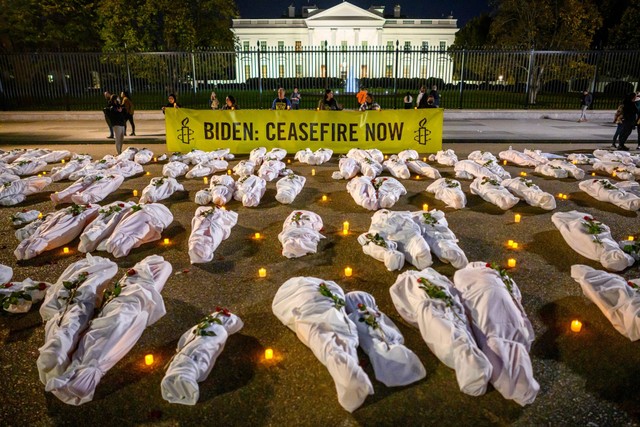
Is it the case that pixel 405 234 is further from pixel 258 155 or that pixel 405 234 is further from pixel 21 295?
pixel 258 155

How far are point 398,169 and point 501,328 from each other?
5.90 m

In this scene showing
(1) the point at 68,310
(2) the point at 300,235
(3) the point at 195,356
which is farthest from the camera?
(2) the point at 300,235

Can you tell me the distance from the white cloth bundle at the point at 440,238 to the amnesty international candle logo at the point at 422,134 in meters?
5.76

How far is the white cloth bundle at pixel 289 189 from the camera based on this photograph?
7566mm

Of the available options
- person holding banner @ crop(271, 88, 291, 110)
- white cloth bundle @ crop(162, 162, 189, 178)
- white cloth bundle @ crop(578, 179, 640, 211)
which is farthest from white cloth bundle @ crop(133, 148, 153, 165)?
white cloth bundle @ crop(578, 179, 640, 211)

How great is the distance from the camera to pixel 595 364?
3566 mm

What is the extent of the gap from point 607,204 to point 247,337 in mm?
6744

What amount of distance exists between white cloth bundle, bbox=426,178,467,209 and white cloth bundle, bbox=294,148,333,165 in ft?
10.9

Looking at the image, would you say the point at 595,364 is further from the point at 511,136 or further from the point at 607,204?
the point at 511,136

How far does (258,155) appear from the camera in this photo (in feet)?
34.1

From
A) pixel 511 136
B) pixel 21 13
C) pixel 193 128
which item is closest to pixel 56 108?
pixel 21 13

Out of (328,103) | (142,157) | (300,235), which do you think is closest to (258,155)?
(142,157)

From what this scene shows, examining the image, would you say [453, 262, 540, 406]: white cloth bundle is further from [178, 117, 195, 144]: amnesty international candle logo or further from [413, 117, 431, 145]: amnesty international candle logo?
[178, 117, 195, 144]: amnesty international candle logo

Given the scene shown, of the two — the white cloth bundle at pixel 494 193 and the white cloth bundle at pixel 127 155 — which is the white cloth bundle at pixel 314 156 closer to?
the white cloth bundle at pixel 494 193
